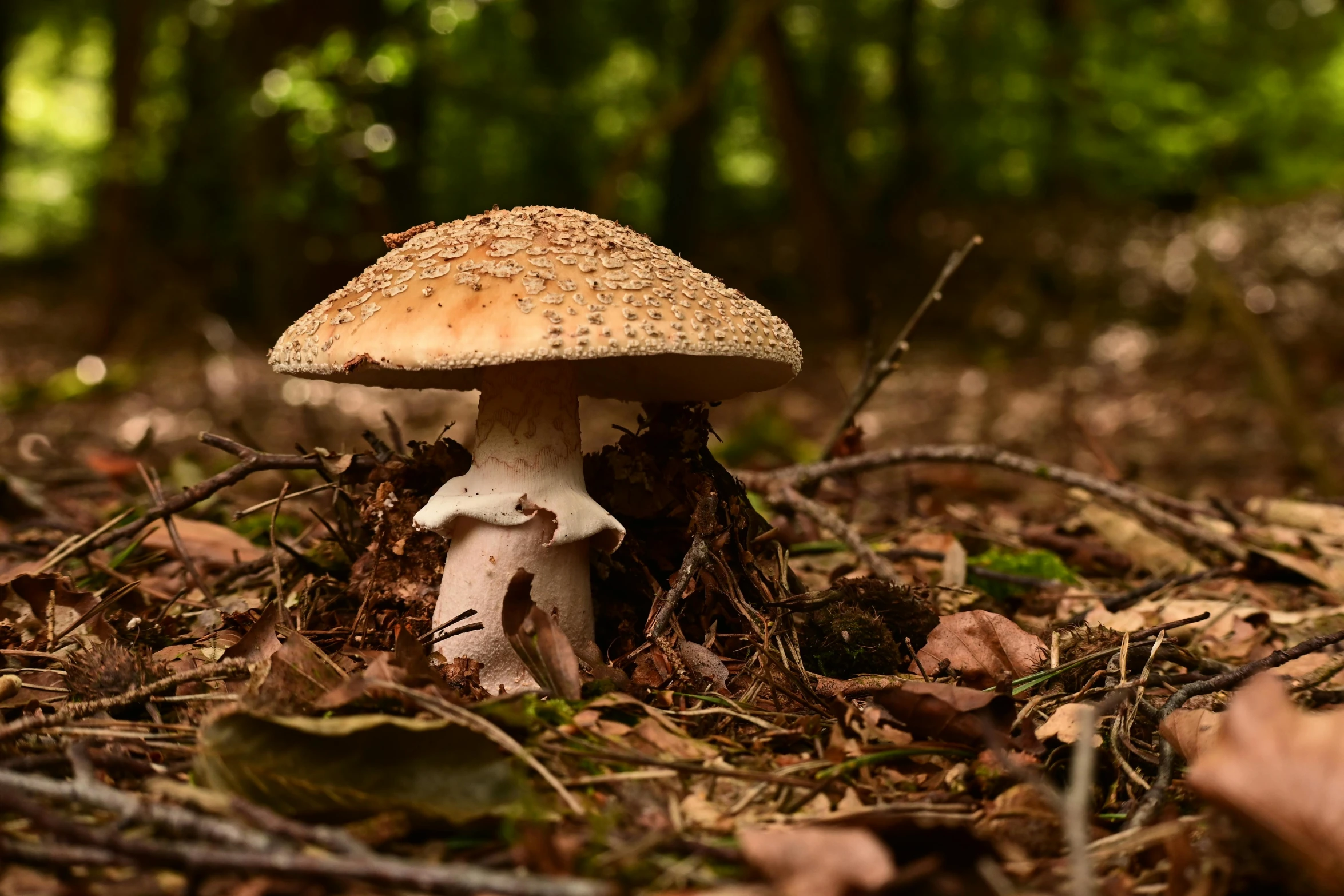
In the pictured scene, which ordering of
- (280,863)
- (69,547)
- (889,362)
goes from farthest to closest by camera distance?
(889,362) < (69,547) < (280,863)

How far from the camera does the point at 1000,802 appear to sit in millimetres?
1922

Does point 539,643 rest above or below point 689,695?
above

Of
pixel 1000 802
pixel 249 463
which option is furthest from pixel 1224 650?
pixel 249 463

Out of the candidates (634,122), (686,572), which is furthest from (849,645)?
(634,122)

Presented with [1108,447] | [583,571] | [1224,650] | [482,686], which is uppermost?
[583,571]

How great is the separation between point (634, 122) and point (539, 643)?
19.4 metres

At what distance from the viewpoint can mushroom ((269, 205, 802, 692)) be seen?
7.31ft

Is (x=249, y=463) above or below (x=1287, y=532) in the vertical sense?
above

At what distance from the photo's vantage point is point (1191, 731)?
208cm

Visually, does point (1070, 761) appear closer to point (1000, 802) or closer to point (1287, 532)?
point (1000, 802)

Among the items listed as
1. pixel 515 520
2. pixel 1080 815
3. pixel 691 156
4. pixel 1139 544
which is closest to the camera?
pixel 1080 815

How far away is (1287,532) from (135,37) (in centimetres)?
1368

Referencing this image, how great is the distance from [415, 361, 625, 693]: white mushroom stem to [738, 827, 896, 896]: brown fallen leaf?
1141 millimetres

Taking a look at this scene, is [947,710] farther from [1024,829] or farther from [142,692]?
[142,692]
